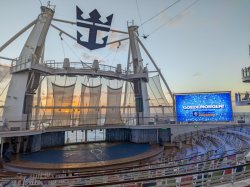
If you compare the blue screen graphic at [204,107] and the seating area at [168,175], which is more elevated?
the blue screen graphic at [204,107]

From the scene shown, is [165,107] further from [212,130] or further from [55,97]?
[55,97]

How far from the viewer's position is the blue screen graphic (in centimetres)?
1841

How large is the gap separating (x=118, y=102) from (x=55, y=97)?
812 centimetres

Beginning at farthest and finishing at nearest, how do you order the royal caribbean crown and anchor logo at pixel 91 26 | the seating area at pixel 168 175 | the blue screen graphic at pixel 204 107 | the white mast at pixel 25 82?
the royal caribbean crown and anchor logo at pixel 91 26 < the blue screen graphic at pixel 204 107 < the white mast at pixel 25 82 < the seating area at pixel 168 175

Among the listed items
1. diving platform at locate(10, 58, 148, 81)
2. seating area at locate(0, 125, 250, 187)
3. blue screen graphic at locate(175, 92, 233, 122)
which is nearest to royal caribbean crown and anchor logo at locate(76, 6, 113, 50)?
diving platform at locate(10, 58, 148, 81)

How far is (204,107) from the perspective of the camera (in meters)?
19.2

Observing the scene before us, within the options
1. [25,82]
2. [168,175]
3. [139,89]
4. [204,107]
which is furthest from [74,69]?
[168,175]

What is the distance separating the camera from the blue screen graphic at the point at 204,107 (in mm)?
18406

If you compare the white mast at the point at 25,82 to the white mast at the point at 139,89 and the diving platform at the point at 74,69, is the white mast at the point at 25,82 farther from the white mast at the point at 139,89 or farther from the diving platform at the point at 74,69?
the white mast at the point at 139,89

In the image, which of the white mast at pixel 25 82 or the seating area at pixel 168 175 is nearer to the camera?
the seating area at pixel 168 175

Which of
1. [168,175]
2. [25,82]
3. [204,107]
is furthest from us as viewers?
[204,107]

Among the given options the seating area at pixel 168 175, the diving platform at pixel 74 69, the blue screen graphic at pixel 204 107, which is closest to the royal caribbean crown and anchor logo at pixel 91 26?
the diving platform at pixel 74 69

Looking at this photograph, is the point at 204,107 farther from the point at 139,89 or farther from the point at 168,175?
the point at 168,175

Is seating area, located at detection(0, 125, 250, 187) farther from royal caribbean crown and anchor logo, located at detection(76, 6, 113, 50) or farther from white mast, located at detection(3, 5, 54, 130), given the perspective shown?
royal caribbean crown and anchor logo, located at detection(76, 6, 113, 50)
